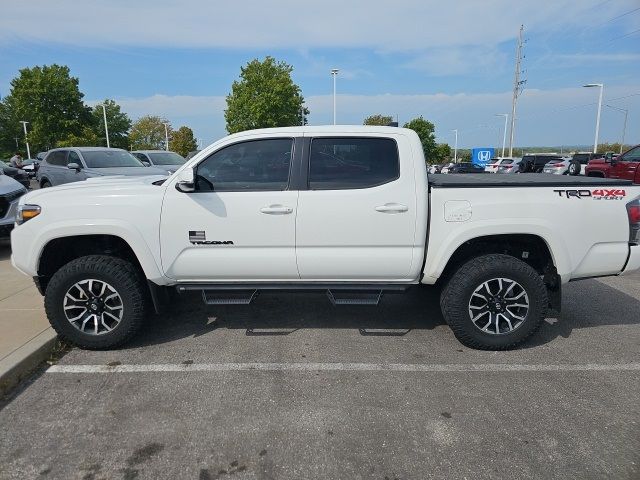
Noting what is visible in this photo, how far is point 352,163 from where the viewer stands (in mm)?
3828

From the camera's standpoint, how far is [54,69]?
1855 inches

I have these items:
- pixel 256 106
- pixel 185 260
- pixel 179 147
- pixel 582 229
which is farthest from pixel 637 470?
pixel 179 147

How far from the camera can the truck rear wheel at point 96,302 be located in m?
3.79

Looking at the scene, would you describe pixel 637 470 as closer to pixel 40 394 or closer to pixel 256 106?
pixel 40 394

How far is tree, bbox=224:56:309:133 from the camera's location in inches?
1382

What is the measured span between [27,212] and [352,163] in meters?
2.81

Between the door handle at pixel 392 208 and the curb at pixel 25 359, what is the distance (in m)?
3.09

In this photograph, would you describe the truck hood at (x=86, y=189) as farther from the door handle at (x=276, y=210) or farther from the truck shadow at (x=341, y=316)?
the truck shadow at (x=341, y=316)

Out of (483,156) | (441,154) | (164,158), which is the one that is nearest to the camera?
(164,158)

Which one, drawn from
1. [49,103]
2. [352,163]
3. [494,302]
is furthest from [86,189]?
[49,103]

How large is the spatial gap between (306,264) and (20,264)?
97.1 inches

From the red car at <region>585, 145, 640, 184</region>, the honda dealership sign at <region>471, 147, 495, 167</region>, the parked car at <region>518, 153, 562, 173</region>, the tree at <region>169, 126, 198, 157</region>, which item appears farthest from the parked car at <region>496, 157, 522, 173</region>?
the tree at <region>169, 126, 198, 157</region>

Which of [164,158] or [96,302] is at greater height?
[164,158]

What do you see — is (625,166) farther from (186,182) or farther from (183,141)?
(183,141)
